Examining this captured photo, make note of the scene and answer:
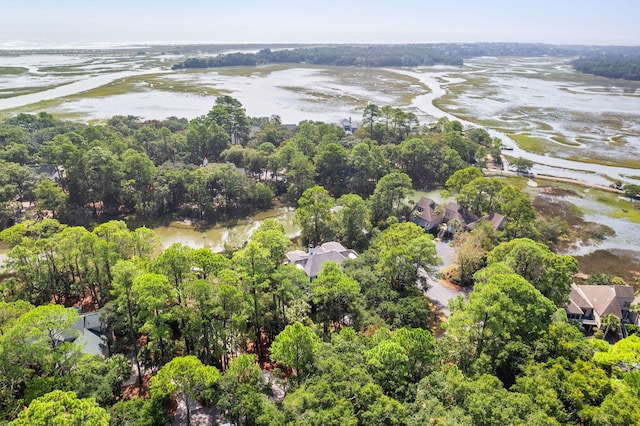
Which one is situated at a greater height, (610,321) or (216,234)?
(216,234)

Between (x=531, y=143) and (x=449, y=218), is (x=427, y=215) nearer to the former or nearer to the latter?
(x=449, y=218)

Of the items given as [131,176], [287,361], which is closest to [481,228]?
[287,361]

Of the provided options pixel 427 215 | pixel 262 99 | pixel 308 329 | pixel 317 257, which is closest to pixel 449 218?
pixel 427 215

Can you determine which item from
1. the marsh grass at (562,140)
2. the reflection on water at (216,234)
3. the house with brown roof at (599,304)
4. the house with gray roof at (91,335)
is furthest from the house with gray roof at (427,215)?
the marsh grass at (562,140)

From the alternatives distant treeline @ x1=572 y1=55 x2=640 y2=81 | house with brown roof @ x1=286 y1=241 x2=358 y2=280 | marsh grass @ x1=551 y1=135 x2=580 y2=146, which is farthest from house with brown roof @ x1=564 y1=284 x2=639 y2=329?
distant treeline @ x1=572 y1=55 x2=640 y2=81

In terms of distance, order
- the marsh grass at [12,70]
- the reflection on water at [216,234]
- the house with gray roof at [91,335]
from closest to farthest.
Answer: the house with gray roof at [91,335] → the reflection on water at [216,234] → the marsh grass at [12,70]

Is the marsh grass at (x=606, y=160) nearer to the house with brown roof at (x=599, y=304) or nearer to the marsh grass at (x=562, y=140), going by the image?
the marsh grass at (x=562, y=140)

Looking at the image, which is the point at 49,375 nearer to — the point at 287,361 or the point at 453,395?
the point at 287,361
